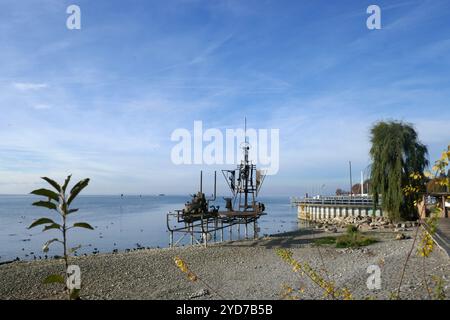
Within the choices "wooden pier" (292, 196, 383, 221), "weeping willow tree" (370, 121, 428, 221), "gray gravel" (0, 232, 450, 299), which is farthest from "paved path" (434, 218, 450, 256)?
"wooden pier" (292, 196, 383, 221)

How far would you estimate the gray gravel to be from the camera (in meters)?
11.1

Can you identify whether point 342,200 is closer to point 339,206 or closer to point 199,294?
point 339,206

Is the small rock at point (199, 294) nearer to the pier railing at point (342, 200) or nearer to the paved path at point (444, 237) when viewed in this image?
the paved path at point (444, 237)

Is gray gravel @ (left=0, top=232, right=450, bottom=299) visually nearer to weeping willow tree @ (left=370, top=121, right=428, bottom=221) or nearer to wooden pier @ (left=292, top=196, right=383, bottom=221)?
weeping willow tree @ (left=370, top=121, right=428, bottom=221)

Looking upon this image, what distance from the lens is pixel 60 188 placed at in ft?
15.6

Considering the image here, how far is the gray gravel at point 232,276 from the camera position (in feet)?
36.4

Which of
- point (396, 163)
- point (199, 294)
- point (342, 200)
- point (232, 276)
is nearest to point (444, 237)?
point (232, 276)

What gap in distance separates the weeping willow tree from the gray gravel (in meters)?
12.0

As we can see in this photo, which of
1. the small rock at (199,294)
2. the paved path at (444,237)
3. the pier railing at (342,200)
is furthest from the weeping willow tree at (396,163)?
the small rock at (199,294)

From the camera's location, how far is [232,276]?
14.6 metres

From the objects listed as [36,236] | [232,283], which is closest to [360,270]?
[232,283]
